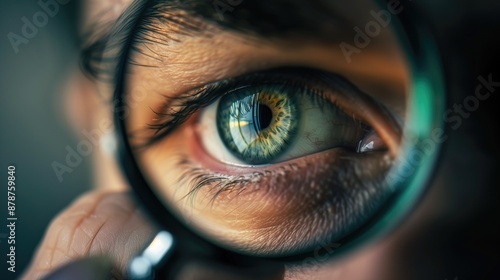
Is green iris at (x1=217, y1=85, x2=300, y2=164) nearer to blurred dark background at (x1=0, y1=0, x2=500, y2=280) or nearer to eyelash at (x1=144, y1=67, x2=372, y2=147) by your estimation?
eyelash at (x1=144, y1=67, x2=372, y2=147)

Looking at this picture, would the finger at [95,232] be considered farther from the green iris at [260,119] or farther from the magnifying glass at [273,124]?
the green iris at [260,119]

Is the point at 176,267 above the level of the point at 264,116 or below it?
below

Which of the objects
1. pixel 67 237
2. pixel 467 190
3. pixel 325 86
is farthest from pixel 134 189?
pixel 467 190

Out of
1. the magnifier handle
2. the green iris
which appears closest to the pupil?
the green iris

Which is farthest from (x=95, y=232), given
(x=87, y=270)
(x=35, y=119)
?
(x=35, y=119)

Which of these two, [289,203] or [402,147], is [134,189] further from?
[402,147]

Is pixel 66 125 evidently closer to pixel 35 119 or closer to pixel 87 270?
pixel 35 119
